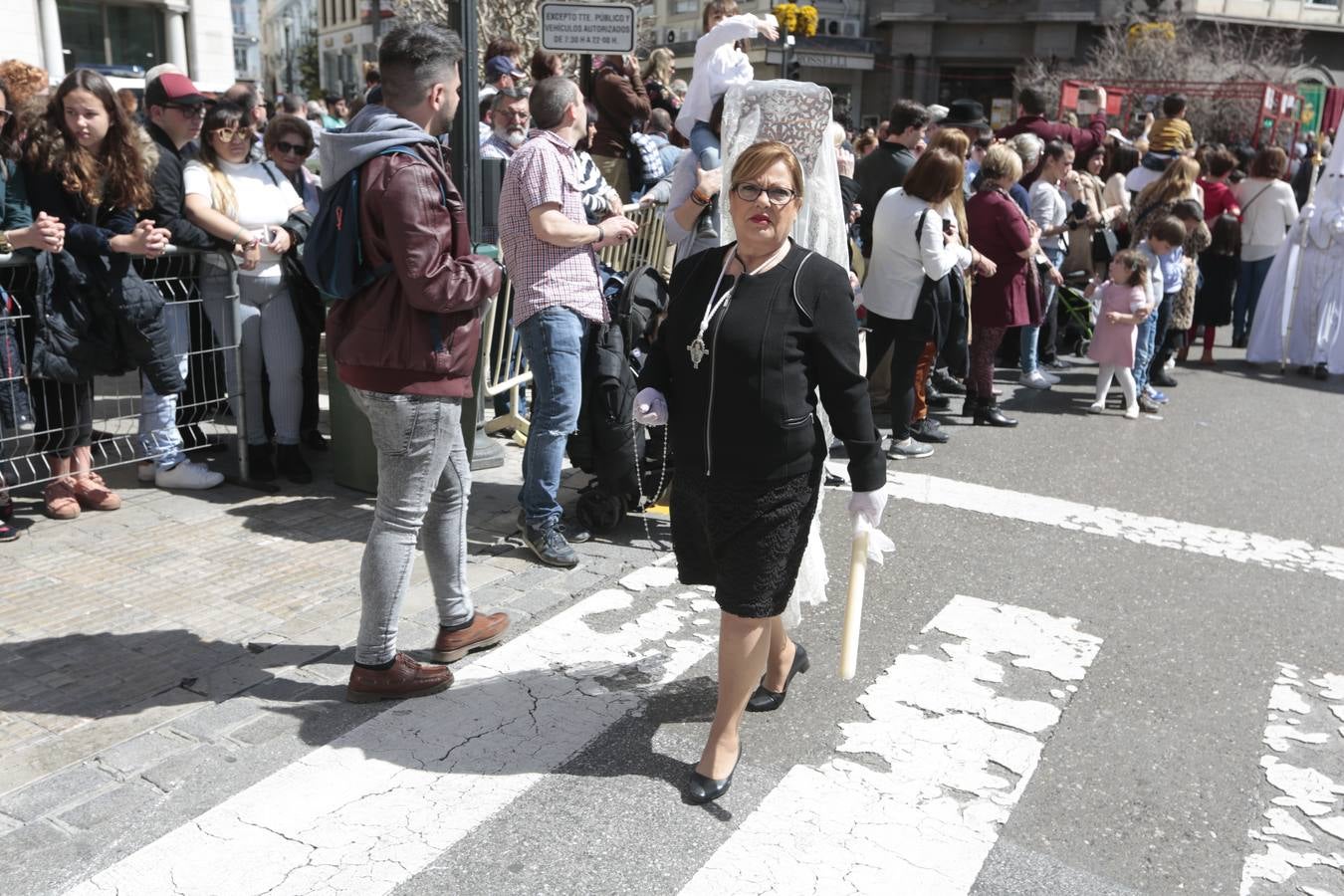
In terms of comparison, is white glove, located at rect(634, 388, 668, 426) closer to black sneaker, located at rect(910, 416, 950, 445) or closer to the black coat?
the black coat

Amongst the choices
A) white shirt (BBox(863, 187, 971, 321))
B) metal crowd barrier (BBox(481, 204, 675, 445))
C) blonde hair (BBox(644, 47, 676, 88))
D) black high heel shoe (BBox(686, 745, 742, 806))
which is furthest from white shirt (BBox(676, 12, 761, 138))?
blonde hair (BBox(644, 47, 676, 88))

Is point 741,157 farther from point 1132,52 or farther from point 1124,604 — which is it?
point 1132,52

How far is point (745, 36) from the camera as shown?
6000mm

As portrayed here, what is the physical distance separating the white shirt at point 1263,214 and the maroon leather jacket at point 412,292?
1010 cm

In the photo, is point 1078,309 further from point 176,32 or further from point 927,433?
point 176,32

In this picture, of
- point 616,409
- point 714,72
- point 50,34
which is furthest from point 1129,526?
point 50,34

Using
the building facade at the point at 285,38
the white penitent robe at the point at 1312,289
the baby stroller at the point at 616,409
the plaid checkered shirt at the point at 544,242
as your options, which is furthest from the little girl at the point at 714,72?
the building facade at the point at 285,38

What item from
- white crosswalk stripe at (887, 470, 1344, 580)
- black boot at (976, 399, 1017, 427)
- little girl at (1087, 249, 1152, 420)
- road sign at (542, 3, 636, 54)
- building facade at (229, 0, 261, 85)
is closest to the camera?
white crosswalk stripe at (887, 470, 1344, 580)

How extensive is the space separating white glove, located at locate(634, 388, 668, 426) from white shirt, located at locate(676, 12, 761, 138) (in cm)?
287

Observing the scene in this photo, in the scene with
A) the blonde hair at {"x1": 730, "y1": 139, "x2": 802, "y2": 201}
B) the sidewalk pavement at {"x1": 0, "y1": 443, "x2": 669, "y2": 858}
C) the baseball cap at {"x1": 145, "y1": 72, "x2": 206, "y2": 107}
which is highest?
the baseball cap at {"x1": 145, "y1": 72, "x2": 206, "y2": 107}

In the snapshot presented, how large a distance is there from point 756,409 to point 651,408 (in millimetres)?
349

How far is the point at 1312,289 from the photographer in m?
10.8

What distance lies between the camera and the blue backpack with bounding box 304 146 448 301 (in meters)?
3.51

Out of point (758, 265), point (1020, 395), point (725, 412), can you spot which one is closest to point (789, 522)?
point (725, 412)
